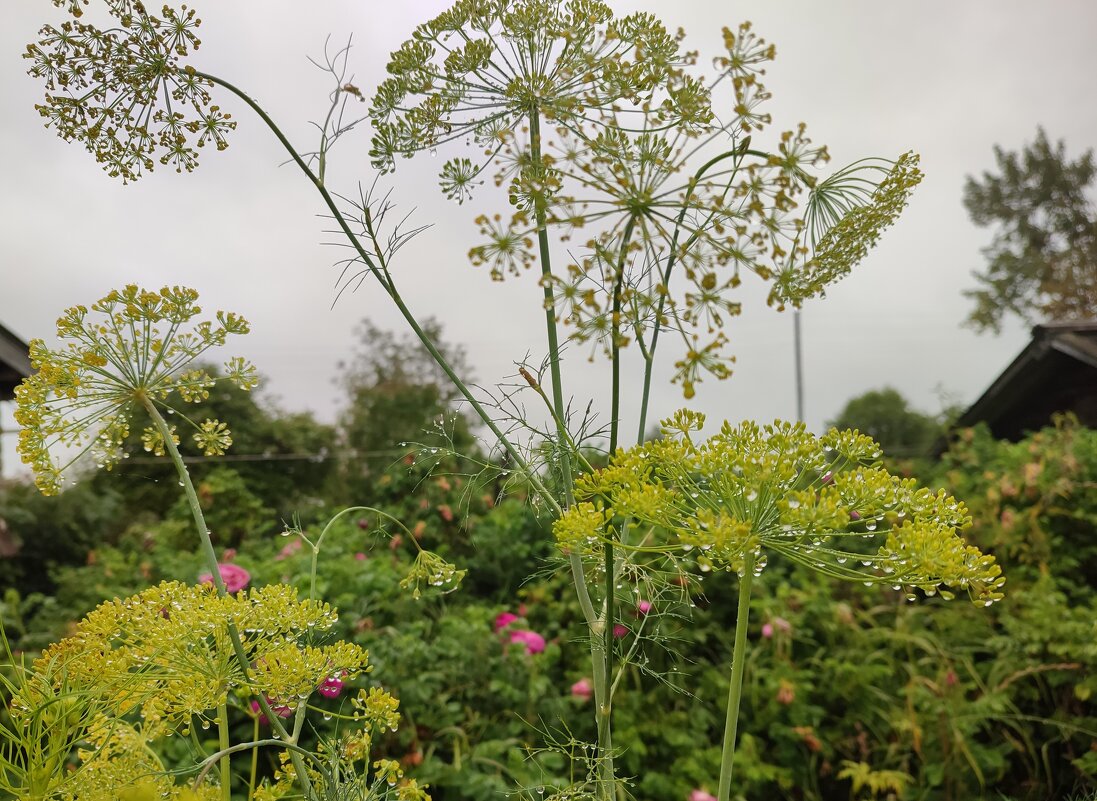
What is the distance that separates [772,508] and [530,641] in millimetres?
2059

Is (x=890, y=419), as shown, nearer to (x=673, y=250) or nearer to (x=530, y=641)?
(x=530, y=641)

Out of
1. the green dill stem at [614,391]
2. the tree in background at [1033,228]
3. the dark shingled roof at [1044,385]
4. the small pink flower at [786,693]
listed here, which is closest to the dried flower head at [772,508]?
the green dill stem at [614,391]

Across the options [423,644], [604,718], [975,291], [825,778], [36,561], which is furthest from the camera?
[975,291]

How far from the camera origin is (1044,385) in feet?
18.5

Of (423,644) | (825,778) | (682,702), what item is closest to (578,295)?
(423,644)

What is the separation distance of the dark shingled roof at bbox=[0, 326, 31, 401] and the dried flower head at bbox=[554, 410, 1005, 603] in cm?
430

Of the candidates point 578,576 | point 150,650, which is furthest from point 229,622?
point 578,576

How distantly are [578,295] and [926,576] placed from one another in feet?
1.19

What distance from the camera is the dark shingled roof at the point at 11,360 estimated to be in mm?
4230

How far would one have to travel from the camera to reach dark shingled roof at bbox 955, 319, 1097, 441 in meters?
4.76

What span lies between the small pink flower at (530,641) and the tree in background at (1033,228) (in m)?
14.5

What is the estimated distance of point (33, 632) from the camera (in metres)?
3.92

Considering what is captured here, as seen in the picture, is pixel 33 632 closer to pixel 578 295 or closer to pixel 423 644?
pixel 423 644

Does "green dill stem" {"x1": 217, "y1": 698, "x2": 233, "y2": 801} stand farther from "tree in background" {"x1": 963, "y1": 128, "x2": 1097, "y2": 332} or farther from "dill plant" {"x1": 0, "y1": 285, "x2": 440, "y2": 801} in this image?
"tree in background" {"x1": 963, "y1": 128, "x2": 1097, "y2": 332}
